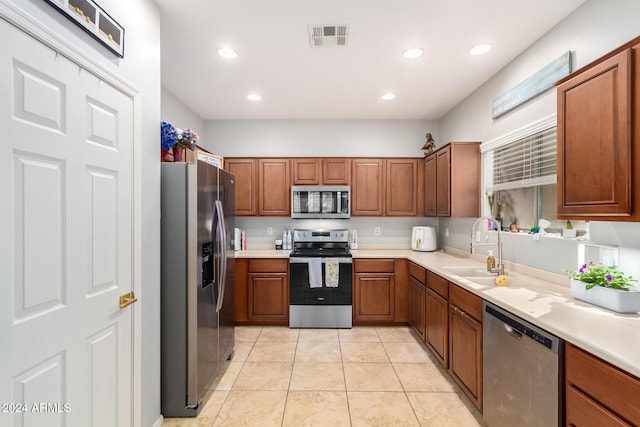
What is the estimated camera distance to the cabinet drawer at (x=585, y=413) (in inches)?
42.0

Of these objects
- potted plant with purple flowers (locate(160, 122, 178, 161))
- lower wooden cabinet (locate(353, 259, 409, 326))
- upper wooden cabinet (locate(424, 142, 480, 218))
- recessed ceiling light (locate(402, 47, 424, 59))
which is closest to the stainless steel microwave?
lower wooden cabinet (locate(353, 259, 409, 326))

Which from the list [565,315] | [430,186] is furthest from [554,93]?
[430,186]

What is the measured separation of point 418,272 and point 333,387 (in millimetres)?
1506

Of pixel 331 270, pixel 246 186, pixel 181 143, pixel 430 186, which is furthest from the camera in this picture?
pixel 246 186

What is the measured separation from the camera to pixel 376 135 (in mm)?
4277

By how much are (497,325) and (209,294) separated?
1.95 m

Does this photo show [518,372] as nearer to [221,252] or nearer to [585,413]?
[585,413]

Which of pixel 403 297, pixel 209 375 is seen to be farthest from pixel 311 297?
pixel 209 375

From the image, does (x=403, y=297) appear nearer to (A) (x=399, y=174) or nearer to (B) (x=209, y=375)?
(A) (x=399, y=174)

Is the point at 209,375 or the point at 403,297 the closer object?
the point at 209,375

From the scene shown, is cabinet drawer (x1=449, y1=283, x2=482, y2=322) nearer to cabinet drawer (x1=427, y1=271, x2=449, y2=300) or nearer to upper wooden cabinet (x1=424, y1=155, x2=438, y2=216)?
cabinet drawer (x1=427, y1=271, x2=449, y2=300)

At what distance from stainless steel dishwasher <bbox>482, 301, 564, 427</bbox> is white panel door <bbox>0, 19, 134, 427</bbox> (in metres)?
2.09

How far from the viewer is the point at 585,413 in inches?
46.1

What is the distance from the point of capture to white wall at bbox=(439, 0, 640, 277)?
1632 millimetres
